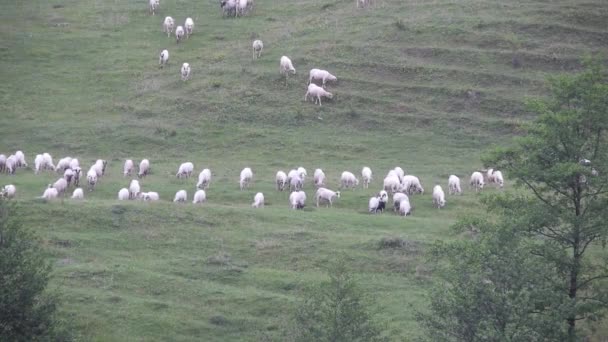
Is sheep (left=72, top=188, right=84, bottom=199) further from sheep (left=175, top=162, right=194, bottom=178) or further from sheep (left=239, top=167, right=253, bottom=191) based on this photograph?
sheep (left=239, top=167, right=253, bottom=191)

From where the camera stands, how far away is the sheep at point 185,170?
50188mm

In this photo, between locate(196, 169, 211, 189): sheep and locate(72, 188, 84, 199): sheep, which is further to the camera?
locate(196, 169, 211, 189): sheep

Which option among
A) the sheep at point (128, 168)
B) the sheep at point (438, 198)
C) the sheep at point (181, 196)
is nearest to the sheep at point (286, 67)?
the sheep at point (128, 168)

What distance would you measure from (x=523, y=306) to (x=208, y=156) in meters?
32.8

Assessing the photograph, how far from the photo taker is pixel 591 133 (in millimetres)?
29219

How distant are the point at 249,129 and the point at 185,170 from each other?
9.33m

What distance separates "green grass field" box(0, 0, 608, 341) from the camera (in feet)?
112

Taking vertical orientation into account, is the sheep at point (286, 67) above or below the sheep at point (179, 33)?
below

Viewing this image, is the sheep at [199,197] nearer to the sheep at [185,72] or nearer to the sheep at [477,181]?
the sheep at [477,181]

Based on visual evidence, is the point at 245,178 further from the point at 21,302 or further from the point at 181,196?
the point at 21,302

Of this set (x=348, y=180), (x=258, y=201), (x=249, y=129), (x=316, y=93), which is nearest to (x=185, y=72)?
(x=249, y=129)

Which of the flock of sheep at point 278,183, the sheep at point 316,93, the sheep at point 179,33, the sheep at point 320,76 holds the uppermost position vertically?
the sheep at point 179,33

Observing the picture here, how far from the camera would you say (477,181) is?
49.0 metres

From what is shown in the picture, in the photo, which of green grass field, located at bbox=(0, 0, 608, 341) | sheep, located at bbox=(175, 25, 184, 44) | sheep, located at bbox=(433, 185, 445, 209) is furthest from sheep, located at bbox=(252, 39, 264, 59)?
sheep, located at bbox=(433, 185, 445, 209)
